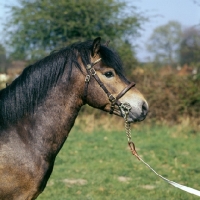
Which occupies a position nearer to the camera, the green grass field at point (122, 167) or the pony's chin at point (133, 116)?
the pony's chin at point (133, 116)

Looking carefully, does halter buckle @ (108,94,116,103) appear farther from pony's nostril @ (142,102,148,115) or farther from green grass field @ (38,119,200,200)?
green grass field @ (38,119,200,200)

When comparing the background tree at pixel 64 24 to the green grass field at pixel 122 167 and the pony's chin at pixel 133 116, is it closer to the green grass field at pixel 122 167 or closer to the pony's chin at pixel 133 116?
the green grass field at pixel 122 167

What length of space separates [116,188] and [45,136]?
3.91m

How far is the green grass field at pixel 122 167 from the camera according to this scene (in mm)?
7305

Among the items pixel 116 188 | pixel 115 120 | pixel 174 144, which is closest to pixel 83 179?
pixel 116 188

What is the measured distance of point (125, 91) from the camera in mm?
4035

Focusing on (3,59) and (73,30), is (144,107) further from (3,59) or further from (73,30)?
(3,59)

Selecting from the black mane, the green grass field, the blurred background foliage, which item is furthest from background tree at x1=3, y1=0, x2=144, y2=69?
the black mane

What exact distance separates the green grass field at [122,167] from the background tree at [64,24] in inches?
216

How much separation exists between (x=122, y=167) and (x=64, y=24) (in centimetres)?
1002

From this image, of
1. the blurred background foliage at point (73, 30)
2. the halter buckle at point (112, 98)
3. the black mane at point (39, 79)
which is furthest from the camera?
the blurred background foliage at point (73, 30)

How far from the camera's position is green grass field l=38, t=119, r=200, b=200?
7.30 metres

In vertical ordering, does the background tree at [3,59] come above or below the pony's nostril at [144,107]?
below

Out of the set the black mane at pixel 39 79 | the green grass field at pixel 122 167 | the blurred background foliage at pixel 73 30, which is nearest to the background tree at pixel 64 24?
the blurred background foliage at pixel 73 30
